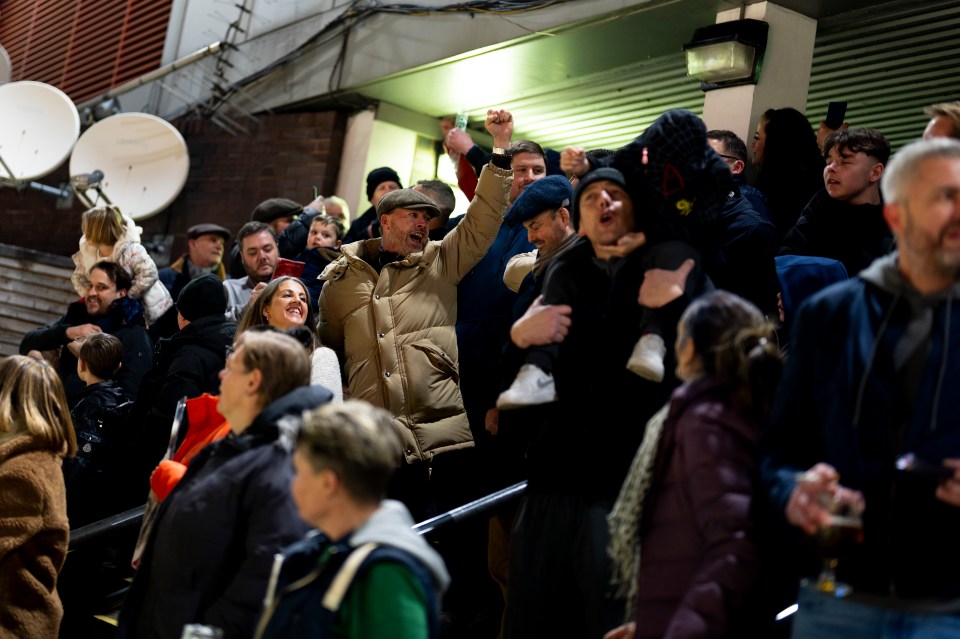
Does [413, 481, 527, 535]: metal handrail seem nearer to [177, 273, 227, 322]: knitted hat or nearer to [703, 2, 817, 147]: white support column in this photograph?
[177, 273, 227, 322]: knitted hat

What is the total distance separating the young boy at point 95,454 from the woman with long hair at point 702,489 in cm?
307

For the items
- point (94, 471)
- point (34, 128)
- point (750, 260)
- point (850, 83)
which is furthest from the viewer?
point (34, 128)

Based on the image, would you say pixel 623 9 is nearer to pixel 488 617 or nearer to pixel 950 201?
pixel 488 617

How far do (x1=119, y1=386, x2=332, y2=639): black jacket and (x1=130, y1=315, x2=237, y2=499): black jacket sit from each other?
5.83 ft

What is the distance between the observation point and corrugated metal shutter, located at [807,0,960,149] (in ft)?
20.1

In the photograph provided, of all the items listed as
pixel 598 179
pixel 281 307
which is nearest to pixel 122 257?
pixel 281 307

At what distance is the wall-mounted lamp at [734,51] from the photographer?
19.1 feet

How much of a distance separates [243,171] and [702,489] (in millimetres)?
8103

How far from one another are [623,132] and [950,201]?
21.4 feet

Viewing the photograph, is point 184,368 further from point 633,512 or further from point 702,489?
point 702,489

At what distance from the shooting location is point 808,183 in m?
4.92

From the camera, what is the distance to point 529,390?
3.04 metres

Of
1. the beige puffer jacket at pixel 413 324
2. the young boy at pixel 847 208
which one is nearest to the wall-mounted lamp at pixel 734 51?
the young boy at pixel 847 208

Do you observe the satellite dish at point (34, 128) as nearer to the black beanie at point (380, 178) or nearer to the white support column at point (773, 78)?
the black beanie at point (380, 178)
